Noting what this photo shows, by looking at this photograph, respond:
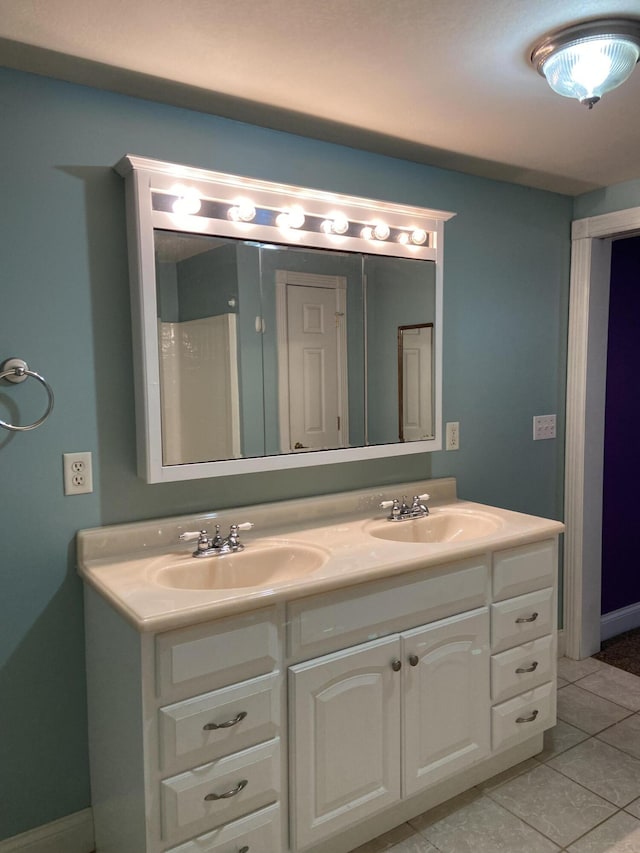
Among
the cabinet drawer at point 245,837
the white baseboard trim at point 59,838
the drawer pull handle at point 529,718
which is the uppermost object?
the cabinet drawer at point 245,837

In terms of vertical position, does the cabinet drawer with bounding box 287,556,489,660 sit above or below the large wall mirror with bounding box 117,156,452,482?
below

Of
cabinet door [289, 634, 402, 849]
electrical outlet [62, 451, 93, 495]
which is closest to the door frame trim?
cabinet door [289, 634, 402, 849]

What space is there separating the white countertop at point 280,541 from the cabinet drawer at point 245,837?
534 mm

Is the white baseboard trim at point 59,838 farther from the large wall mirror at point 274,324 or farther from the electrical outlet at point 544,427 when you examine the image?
the electrical outlet at point 544,427

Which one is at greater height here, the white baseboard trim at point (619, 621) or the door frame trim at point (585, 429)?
the door frame trim at point (585, 429)

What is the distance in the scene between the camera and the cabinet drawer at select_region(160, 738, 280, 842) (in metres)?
1.46

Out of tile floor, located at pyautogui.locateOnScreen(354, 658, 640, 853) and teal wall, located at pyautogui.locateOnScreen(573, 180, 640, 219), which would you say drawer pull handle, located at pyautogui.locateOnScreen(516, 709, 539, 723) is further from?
teal wall, located at pyautogui.locateOnScreen(573, 180, 640, 219)

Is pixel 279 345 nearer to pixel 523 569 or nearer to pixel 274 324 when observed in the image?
pixel 274 324

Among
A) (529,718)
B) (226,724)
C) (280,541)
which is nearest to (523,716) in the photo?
(529,718)

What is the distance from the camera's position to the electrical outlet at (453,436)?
259 centimetres

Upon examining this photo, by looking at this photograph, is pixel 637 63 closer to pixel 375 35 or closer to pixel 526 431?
pixel 375 35

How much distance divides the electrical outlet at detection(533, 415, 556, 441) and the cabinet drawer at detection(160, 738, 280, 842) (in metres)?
1.85

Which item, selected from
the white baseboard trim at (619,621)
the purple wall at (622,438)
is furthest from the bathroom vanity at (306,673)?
the purple wall at (622,438)

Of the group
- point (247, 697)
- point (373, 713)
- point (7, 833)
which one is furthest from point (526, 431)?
point (7, 833)
